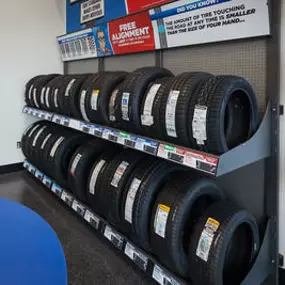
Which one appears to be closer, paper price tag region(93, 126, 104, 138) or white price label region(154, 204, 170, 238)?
white price label region(154, 204, 170, 238)

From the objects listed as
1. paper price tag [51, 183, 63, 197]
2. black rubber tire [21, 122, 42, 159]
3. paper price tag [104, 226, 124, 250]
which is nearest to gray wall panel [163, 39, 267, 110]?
paper price tag [104, 226, 124, 250]

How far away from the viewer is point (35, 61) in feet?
13.8

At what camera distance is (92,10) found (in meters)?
3.59

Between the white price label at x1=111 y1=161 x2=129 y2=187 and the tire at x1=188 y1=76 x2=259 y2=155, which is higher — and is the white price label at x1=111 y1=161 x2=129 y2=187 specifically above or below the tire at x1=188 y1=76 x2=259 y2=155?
below

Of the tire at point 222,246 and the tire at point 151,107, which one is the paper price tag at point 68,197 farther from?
the tire at point 222,246

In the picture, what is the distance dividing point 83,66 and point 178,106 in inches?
103

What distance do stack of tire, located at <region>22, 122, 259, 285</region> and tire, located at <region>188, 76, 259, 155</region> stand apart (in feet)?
1.09

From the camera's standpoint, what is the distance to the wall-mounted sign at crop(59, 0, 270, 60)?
1765 mm

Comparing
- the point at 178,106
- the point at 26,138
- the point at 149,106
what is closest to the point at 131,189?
the point at 149,106

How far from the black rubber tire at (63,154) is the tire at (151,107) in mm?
1283

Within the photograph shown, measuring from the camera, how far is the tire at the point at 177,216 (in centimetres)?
165

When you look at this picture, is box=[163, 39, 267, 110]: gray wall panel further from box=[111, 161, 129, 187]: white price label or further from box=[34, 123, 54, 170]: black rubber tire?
box=[34, 123, 54, 170]: black rubber tire

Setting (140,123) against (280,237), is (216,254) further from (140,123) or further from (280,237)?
(140,123)

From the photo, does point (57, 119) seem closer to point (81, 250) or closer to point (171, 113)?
point (81, 250)
